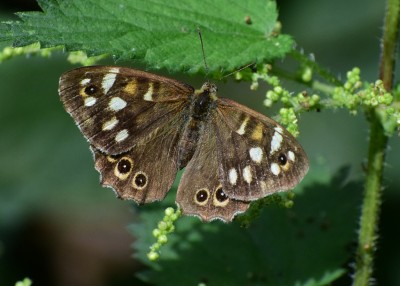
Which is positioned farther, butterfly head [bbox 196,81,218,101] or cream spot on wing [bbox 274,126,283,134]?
butterfly head [bbox 196,81,218,101]

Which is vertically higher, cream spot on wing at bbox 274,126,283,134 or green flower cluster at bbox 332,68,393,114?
green flower cluster at bbox 332,68,393,114

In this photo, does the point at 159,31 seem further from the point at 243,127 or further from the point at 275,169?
the point at 275,169

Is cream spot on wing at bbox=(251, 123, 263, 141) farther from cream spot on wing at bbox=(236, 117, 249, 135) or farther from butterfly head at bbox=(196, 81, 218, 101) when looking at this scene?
butterfly head at bbox=(196, 81, 218, 101)

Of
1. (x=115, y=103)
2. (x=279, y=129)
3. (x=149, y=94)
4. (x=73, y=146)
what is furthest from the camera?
(x=73, y=146)

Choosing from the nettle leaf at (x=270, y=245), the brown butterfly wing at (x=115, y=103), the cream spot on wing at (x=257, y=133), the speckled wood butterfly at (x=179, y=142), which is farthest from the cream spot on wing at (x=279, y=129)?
the nettle leaf at (x=270, y=245)

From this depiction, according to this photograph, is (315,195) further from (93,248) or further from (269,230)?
(93,248)

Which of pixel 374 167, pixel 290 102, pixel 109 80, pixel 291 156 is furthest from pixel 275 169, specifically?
pixel 109 80

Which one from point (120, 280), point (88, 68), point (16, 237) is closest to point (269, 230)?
point (88, 68)

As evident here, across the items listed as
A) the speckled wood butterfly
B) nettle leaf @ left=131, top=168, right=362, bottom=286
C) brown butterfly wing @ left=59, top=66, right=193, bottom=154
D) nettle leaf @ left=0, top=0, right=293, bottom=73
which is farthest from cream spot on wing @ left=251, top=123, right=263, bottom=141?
nettle leaf @ left=131, top=168, right=362, bottom=286
